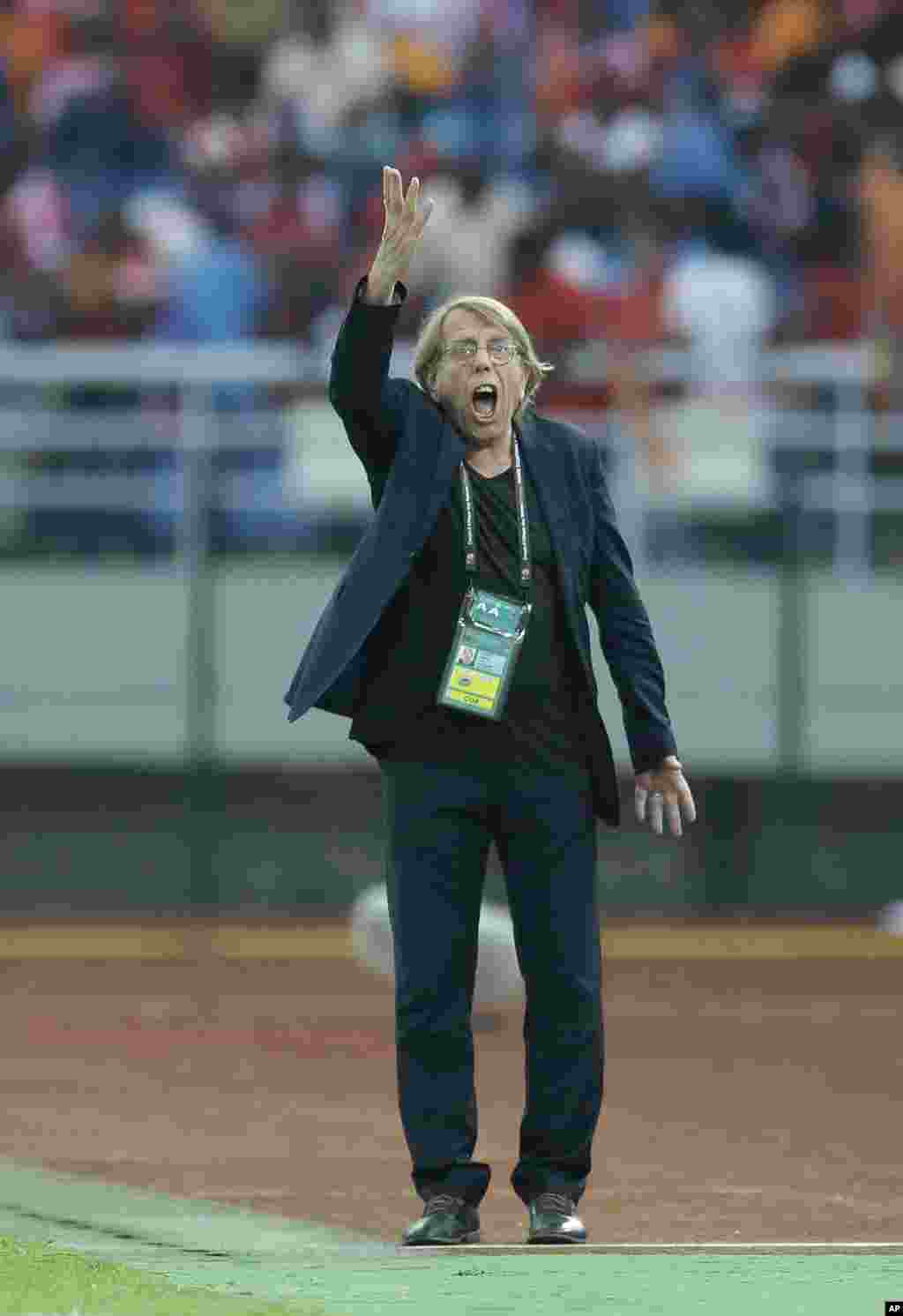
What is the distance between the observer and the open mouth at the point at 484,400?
571 cm

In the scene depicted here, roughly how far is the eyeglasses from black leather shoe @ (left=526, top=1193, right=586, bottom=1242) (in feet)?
5.49

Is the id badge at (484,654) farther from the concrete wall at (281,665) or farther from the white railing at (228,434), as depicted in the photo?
the concrete wall at (281,665)

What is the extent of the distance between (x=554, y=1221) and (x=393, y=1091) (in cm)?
280

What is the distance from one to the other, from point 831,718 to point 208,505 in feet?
10.4

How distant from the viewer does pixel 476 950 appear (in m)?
5.71

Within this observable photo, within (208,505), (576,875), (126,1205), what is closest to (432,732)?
(576,875)

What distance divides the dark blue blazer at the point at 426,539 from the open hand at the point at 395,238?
5 centimetres

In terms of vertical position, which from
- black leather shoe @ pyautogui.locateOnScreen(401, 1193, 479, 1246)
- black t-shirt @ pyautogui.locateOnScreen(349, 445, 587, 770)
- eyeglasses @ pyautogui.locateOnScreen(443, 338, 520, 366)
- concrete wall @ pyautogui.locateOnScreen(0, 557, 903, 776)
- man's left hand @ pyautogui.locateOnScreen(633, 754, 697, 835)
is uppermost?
eyeglasses @ pyautogui.locateOnScreen(443, 338, 520, 366)

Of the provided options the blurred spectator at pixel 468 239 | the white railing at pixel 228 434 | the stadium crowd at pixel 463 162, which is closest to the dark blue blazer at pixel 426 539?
the white railing at pixel 228 434

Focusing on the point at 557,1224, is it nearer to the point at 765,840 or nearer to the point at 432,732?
the point at 432,732

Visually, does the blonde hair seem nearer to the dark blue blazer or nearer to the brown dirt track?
the dark blue blazer

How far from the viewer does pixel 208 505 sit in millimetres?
13492

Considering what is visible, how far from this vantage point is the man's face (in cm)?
571

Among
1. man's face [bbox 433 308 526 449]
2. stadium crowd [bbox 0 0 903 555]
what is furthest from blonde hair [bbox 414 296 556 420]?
stadium crowd [bbox 0 0 903 555]
